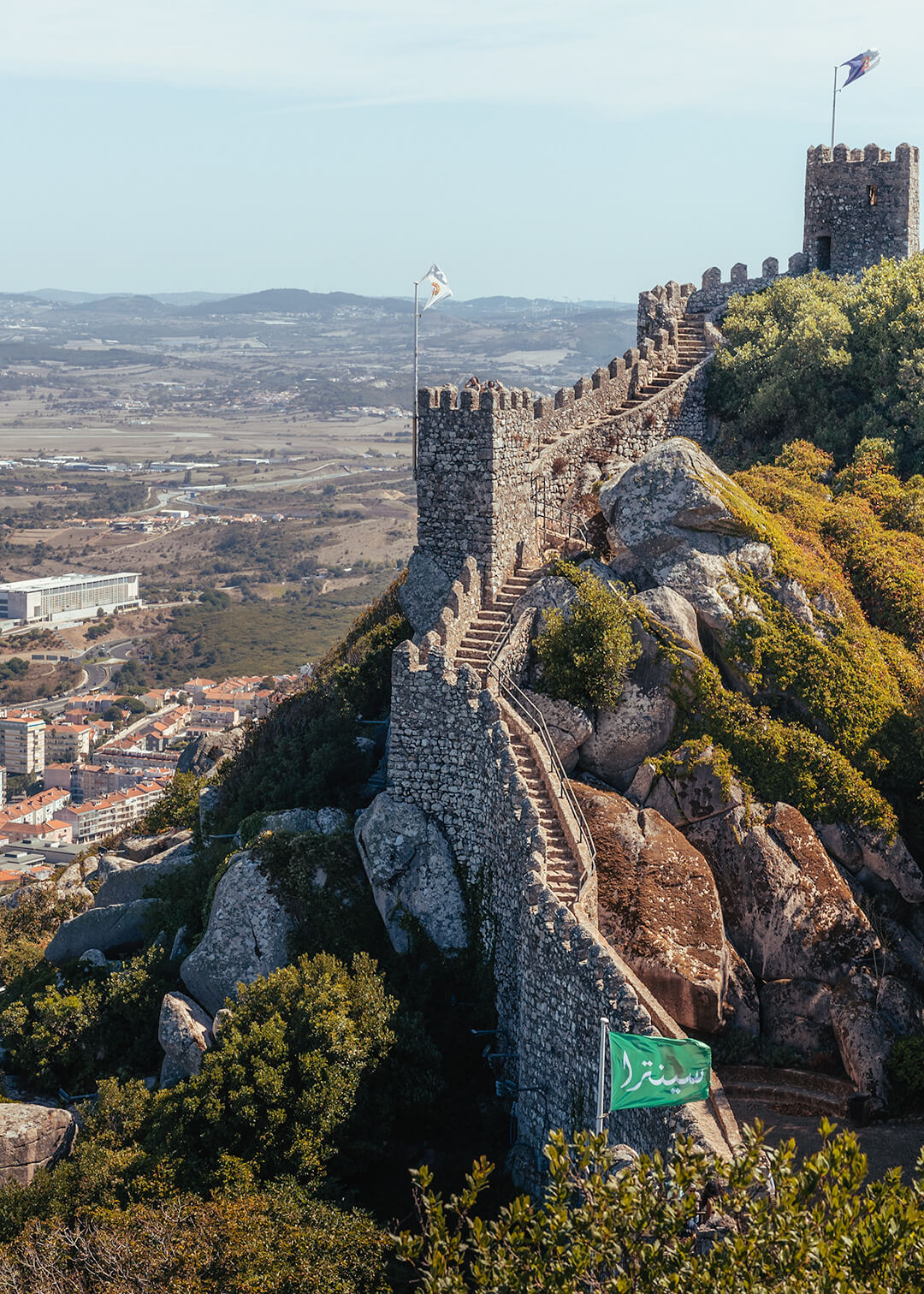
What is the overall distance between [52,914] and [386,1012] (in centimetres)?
2089

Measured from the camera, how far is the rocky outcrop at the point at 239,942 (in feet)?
85.5

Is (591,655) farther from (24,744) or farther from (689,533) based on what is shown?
(24,744)

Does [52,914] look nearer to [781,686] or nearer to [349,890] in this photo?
[349,890]

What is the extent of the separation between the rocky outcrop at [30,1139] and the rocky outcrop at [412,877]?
18.9ft

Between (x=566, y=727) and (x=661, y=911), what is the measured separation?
12.8 ft

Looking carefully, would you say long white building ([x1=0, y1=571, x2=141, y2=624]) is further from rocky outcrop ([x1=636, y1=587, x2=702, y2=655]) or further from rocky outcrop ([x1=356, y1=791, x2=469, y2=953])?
rocky outcrop ([x1=636, y1=587, x2=702, y2=655])

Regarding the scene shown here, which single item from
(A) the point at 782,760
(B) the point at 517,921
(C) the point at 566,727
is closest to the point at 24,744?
(C) the point at 566,727

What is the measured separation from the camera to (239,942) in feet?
86.2

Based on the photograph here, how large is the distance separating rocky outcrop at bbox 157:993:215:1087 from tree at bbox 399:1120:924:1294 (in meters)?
8.82

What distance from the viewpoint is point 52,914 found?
4203 centimetres

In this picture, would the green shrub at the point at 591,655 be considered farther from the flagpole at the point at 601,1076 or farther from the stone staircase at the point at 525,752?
the flagpole at the point at 601,1076

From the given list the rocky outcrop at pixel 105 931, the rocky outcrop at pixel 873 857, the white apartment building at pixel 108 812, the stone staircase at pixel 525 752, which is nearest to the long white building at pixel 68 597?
the white apartment building at pixel 108 812

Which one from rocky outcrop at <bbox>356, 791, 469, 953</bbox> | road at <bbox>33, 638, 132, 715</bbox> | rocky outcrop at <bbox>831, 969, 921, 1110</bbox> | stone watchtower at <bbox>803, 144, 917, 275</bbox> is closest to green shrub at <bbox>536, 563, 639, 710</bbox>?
rocky outcrop at <bbox>356, 791, 469, 953</bbox>

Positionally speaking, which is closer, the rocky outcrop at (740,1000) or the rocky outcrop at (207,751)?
the rocky outcrop at (740,1000)
